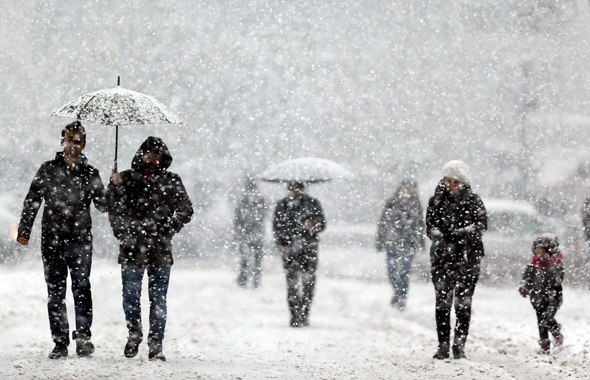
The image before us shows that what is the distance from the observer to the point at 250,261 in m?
12.8

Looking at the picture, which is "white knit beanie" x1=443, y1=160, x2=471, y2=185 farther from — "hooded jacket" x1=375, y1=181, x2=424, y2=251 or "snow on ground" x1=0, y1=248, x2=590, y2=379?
"hooded jacket" x1=375, y1=181, x2=424, y2=251

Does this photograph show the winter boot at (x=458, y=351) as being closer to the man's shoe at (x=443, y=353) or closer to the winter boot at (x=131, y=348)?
the man's shoe at (x=443, y=353)

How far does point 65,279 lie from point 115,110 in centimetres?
125

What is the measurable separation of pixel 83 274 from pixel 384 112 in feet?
141

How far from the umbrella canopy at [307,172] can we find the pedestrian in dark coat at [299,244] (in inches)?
30.3

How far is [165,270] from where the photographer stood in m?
5.95

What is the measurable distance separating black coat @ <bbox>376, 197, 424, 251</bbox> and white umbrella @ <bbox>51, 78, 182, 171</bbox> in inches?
180

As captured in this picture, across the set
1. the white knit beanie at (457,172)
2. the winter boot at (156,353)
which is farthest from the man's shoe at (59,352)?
the white knit beanie at (457,172)

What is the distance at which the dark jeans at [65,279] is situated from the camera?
19.1 ft

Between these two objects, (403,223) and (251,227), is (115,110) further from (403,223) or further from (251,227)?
(251,227)

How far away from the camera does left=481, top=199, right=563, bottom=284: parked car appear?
13.7 m

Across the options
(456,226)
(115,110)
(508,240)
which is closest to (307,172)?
(456,226)

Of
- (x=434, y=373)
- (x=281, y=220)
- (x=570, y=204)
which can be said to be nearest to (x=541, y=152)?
(x=570, y=204)

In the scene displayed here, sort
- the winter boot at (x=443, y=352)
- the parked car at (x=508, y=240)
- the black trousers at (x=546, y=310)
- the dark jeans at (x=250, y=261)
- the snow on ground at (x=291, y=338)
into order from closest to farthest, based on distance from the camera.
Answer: the snow on ground at (x=291, y=338) → the winter boot at (x=443, y=352) → the black trousers at (x=546, y=310) → the dark jeans at (x=250, y=261) → the parked car at (x=508, y=240)
